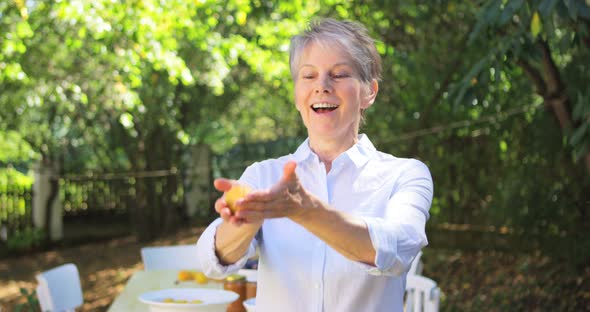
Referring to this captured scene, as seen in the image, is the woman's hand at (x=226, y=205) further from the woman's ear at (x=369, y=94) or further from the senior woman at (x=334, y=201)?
the woman's ear at (x=369, y=94)

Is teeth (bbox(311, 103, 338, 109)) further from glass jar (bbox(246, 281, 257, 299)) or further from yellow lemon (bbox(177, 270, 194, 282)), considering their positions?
yellow lemon (bbox(177, 270, 194, 282))

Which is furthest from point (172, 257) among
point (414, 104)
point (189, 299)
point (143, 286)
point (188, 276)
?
point (414, 104)

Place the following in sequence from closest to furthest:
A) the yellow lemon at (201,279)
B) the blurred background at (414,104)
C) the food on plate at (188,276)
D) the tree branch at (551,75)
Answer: the yellow lemon at (201,279) < the food on plate at (188,276) < the tree branch at (551,75) < the blurred background at (414,104)

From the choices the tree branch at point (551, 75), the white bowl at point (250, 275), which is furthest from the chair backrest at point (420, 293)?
the tree branch at point (551, 75)

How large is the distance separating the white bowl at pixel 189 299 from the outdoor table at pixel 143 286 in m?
0.49

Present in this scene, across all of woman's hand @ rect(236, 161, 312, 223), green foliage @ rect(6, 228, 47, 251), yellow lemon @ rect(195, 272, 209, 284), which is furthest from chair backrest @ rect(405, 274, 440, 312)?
green foliage @ rect(6, 228, 47, 251)

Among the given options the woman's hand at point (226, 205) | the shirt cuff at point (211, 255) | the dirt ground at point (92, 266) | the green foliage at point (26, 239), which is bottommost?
the dirt ground at point (92, 266)

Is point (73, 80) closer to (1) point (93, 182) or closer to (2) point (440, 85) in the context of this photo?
(2) point (440, 85)

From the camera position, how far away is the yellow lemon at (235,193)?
125 cm

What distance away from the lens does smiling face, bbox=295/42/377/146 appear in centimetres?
172

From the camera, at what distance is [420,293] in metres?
3.39

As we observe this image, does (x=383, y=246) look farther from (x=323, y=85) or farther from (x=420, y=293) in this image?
(x=420, y=293)

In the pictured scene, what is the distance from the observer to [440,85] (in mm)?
8352

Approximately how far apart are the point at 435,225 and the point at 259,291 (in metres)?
7.39
